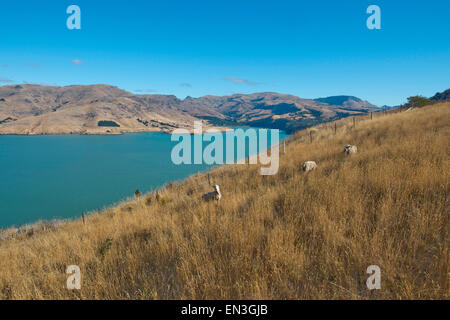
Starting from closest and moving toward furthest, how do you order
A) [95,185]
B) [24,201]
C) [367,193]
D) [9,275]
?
[9,275] → [367,193] → [24,201] → [95,185]

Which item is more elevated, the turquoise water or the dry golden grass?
the dry golden grass

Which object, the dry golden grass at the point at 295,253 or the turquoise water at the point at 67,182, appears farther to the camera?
the turquoise water at the point at 67,182

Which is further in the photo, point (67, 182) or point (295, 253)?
point (67, 182)

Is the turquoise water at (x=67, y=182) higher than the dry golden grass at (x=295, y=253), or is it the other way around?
the dry golden grass at (x=295, y=253)

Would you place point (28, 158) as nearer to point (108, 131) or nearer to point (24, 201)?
point (24, 201)

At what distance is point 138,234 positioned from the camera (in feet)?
15.6

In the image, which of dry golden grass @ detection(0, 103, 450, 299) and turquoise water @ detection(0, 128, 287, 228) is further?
turquoise water @ detection(0, 128, 287, 228)

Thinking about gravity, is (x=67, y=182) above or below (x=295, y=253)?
below

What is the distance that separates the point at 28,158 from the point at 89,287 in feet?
276
